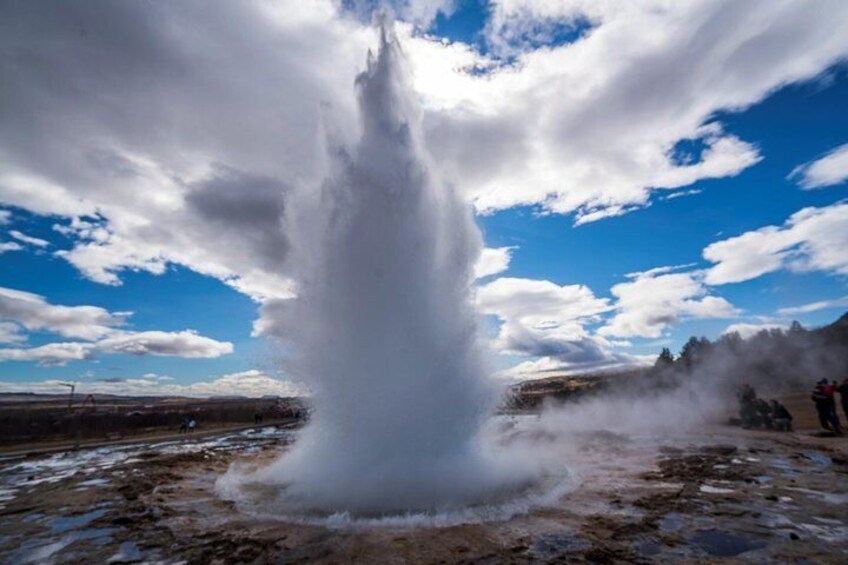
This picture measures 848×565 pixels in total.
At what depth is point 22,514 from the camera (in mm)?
9039

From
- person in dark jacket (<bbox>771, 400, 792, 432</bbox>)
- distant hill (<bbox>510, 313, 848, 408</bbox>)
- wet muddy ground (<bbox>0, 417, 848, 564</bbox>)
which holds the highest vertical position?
distant hill (<bbox>510, 313, 848, 408</bbox>)

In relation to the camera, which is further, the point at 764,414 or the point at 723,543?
the point at 764,414

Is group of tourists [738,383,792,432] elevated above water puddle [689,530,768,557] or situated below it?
above

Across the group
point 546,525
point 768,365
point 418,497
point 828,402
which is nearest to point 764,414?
point 828,402

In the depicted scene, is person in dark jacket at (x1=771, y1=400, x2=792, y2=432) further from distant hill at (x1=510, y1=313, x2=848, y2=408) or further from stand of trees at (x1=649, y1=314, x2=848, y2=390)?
stand of trees at (x1=649, y1=314, x2=848, y2=390)

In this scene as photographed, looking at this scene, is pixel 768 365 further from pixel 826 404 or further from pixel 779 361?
pixel 826 404

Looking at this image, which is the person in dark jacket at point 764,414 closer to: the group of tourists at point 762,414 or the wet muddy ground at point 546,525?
the group of tourists at point 762,414

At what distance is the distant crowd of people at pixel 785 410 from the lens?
15.1m

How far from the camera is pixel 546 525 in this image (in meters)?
6.81

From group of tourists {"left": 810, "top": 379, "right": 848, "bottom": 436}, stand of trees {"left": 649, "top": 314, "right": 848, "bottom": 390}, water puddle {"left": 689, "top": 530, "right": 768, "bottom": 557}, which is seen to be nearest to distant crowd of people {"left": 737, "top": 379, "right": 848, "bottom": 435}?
group of tourists {"left": 810, "top": 379, "right": 848, "bottom": 436}

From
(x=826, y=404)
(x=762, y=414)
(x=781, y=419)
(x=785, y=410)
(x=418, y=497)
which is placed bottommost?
(x=418, y=497)

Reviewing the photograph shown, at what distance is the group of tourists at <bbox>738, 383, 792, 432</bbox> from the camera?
17.5 m

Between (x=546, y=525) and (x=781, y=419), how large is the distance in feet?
53.6

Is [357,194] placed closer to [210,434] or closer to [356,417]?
[356,417]
